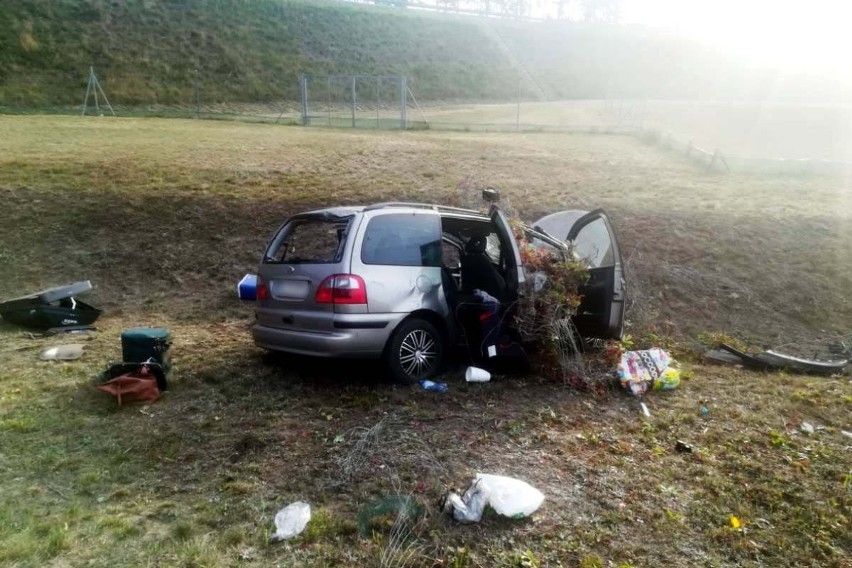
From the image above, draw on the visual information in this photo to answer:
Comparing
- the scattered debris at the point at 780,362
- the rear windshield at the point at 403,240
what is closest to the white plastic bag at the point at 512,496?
the rear windshield at the point at 403,240

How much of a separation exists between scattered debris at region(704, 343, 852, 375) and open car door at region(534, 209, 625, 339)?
158 cm

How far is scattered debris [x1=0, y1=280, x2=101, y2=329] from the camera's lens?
759 centimetres

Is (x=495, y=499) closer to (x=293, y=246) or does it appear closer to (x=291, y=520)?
(x=291, y=520)

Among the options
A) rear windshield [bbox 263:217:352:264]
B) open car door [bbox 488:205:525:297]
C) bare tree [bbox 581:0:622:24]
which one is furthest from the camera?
bare tree [bbox 581:0:622:24]

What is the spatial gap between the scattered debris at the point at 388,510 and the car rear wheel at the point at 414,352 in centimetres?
197

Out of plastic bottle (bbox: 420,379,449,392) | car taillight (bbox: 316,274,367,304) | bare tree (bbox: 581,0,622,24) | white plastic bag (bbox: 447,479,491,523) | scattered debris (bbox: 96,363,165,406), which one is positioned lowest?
plastic bottle (bbox: 420,379,449,392)

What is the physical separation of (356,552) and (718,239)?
365 inches

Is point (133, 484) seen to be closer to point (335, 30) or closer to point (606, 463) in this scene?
point (606, 463)

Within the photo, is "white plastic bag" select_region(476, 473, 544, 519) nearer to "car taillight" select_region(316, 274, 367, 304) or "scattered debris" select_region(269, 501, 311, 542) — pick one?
"scattered debris" select_region(269, 501, 311, 542)

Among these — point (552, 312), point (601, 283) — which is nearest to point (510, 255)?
point (552, 312)

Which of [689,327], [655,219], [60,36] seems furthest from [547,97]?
[689,327]

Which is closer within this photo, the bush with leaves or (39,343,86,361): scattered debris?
the bush with leaves

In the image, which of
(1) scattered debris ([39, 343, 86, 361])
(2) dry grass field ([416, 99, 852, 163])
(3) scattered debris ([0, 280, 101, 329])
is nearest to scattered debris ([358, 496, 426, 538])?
(1) scattered debris ([39, 343, 86, 361])

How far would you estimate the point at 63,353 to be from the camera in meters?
6.56
